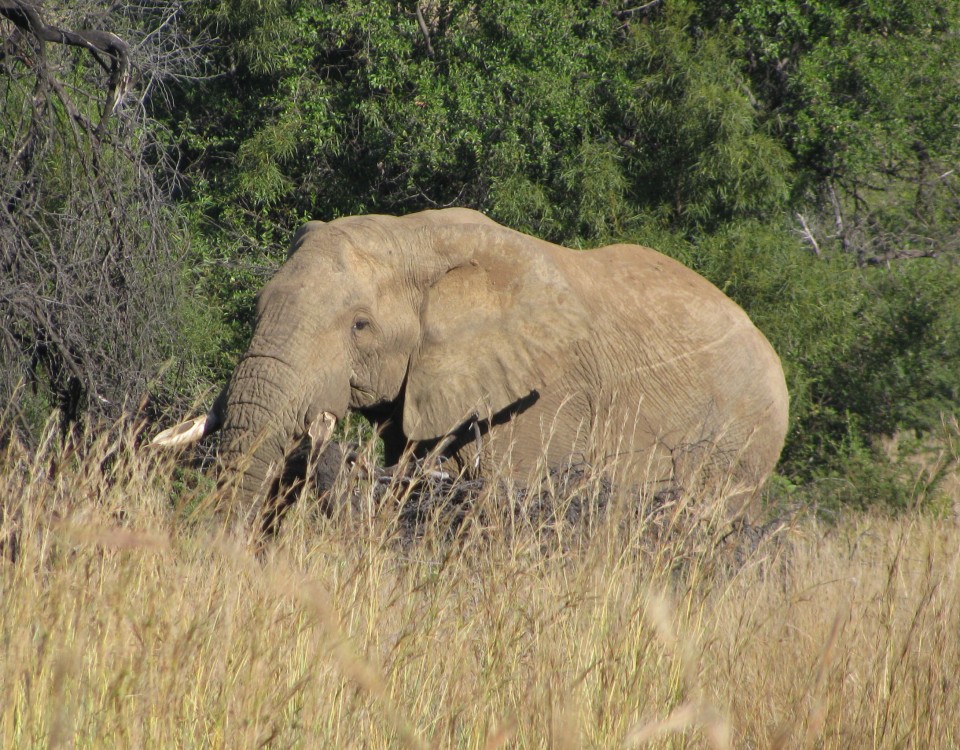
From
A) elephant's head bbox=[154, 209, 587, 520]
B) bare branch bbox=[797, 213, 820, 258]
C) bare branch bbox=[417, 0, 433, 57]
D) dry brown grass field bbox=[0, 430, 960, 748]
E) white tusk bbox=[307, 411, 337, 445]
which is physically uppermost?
bare branch bbox=[417, 0, 433, 57]

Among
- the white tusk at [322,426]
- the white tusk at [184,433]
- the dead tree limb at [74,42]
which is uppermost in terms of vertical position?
the dead tree limb at [74,42]

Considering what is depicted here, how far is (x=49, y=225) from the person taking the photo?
283 inches

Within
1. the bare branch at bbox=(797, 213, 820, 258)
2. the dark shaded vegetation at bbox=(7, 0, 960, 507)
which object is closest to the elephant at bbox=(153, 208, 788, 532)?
the dark shaded vegetation at bbox=(7, 0, 960, 507)

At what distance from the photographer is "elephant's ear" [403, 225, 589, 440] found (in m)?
6.62


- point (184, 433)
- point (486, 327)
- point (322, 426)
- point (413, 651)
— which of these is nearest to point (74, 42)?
point (184, 433)

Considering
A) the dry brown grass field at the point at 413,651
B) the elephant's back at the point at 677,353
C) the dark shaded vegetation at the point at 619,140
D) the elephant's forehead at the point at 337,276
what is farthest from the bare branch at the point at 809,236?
the dry brown grass field at the point at 413,651

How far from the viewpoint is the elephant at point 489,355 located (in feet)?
20.2

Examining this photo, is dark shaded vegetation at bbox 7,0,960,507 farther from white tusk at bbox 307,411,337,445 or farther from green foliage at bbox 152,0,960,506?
white tusk at bbox 307,411,337,445

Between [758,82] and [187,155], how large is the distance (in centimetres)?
463

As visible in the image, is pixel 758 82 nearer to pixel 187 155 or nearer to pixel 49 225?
pixel 187 155

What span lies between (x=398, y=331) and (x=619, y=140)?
3738 millimetres

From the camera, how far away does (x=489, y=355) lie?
680 centimetres

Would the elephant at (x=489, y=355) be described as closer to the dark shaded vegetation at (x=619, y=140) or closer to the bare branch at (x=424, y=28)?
the dark shaded vegetation at (x=619, y=140)

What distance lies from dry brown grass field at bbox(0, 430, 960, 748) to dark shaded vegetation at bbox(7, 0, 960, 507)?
4.87 meters
